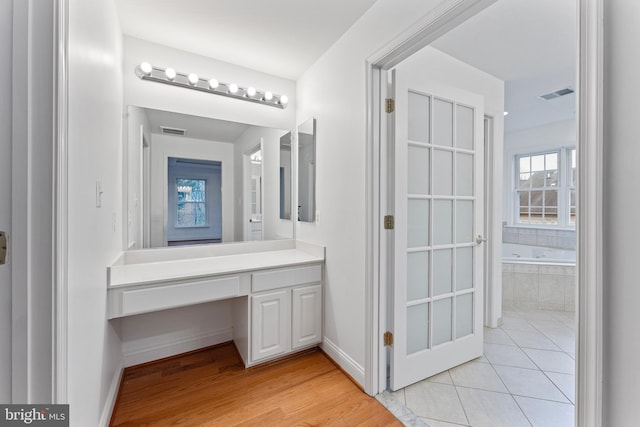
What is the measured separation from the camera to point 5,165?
0.74 m

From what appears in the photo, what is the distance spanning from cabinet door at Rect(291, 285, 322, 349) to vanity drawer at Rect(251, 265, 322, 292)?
0.23ft

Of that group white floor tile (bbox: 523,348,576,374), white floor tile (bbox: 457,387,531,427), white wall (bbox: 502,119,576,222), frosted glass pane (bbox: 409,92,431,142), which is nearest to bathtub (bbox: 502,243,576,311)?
white floor tile (bbox: 523,348,576,374)

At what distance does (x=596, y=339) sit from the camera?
2.43 ft

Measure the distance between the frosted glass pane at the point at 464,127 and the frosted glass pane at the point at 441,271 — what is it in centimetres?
78

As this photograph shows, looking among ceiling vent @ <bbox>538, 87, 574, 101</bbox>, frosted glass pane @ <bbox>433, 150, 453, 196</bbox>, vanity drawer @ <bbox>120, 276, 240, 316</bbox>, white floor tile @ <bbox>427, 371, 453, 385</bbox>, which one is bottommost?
white floor tile @ <bbox>427, 371, 453, 385</bbox>

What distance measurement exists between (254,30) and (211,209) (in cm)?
139

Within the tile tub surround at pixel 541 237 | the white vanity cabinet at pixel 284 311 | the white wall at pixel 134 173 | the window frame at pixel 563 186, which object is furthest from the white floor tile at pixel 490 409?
the window frame at pixel 563 186

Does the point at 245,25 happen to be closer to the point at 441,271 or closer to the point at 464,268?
the point at 441,271

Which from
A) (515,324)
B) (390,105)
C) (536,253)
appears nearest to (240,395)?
(390,105)

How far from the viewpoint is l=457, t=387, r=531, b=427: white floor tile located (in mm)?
1471

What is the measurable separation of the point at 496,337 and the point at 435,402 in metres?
1.19

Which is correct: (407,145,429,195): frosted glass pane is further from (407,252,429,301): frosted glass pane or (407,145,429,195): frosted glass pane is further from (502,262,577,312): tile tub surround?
(502,262,577,312): tile tub surround

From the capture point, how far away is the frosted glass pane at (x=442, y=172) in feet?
6.04

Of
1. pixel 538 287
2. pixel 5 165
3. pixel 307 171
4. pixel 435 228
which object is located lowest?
pixel 538 287
